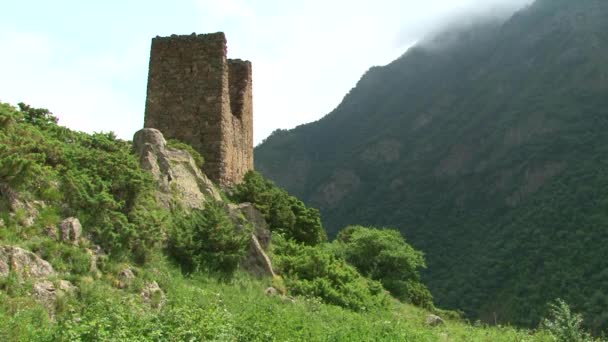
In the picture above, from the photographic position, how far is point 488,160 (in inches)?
2822

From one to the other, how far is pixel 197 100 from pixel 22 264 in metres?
8.72

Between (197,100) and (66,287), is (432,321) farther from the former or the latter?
(66,287)

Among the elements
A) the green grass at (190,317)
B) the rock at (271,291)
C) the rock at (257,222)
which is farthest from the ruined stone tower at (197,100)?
the green grass at (190,317)

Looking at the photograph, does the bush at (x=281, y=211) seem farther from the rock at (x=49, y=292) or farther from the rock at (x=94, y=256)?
the rock at (x=49, y=292)

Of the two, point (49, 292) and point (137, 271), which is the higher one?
point (137, 271)

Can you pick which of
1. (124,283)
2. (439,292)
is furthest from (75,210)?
(439,292)

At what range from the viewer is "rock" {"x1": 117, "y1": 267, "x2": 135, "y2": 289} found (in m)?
8.88

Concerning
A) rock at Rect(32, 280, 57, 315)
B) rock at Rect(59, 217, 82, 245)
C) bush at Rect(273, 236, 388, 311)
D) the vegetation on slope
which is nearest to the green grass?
the vegetation on slope

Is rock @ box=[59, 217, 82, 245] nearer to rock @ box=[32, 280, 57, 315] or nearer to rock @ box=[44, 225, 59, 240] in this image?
rock @ box=[44, 225, 59, 240]

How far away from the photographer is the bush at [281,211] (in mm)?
15688

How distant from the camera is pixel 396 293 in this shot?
1966 cm

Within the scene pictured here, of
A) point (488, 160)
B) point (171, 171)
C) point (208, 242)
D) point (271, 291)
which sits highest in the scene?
Answer: point (488, 160)

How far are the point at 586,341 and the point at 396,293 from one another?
7902 millimetres

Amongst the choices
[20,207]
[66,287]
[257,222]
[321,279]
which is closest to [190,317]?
[66,287]
